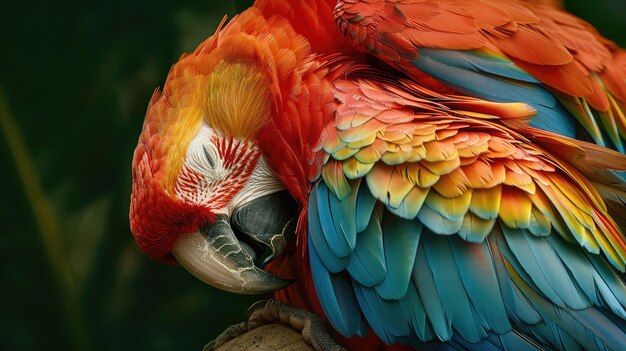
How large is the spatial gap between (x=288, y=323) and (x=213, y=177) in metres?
0.23

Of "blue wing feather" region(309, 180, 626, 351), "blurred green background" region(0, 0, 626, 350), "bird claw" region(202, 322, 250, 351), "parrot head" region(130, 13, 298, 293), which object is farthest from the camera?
"blurred green background" region(0, 0, 626, 350)

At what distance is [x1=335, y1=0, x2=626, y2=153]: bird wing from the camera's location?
1.02m

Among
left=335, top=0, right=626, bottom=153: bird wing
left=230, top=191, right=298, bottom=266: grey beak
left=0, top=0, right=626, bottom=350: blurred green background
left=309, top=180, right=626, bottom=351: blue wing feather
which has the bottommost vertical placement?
A: left=0, top=0, right=626, bottom=350: blurred green background

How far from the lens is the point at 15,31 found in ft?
5.20

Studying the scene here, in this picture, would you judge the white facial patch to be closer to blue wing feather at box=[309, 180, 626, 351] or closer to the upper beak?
the upper beak

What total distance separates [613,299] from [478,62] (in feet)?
1.11

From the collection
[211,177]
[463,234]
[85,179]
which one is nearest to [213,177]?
[211,177]

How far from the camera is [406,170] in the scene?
94 centimetres

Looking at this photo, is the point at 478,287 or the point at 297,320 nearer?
the point at 478,287

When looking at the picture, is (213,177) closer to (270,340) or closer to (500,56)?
(270,340)

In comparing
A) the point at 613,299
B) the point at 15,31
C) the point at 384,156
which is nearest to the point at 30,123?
the point at 15,31

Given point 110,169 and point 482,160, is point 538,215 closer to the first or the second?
point 482,160

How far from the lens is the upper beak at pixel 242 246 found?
1072mm

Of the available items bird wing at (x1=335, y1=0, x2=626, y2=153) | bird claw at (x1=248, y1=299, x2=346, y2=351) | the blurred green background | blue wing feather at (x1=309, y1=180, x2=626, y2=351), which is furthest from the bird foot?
the blurred green background
